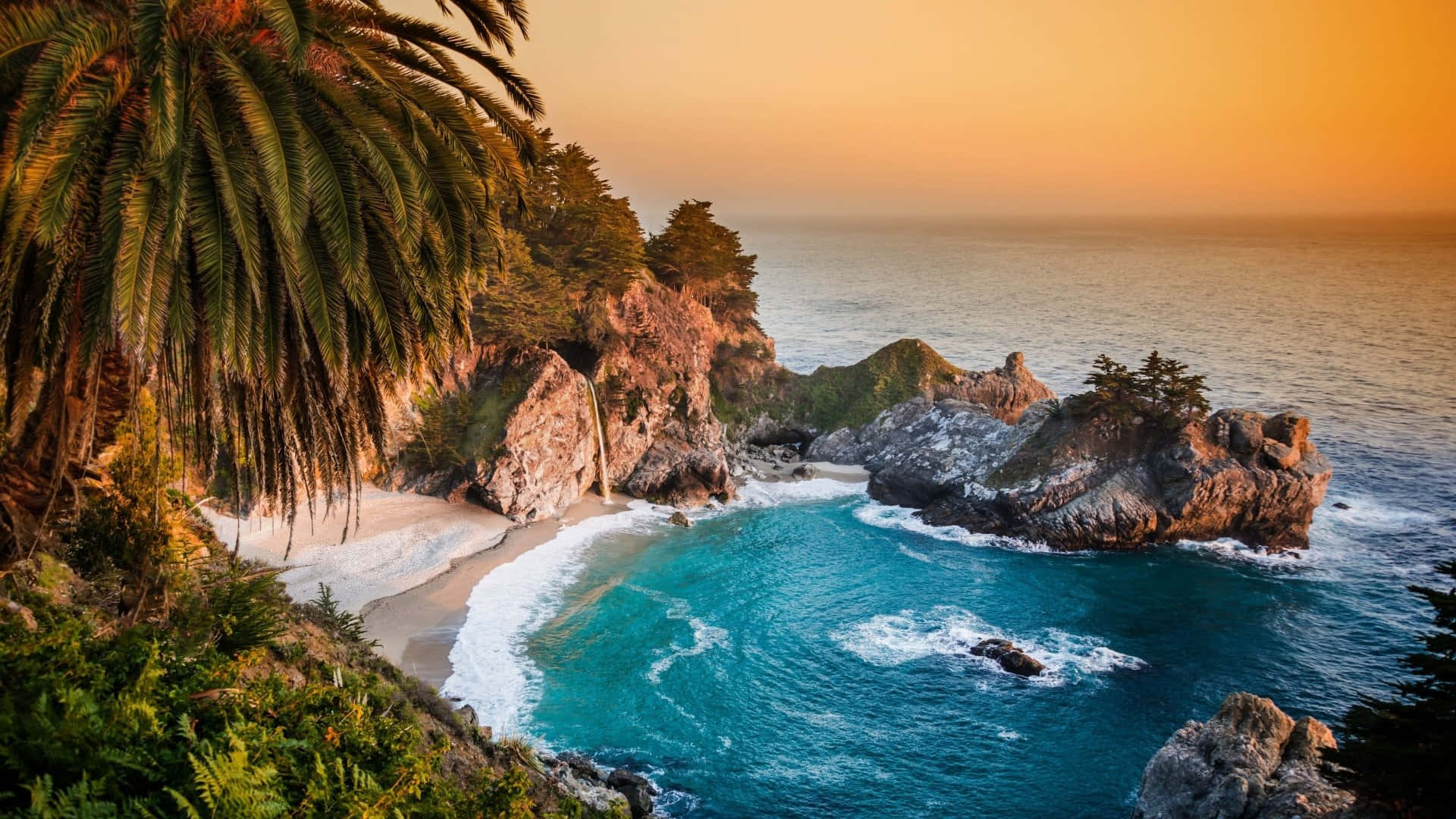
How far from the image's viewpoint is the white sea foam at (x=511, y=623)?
27031 millimetres

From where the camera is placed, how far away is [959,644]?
103ft

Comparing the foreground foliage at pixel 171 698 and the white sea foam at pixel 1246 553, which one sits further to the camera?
the white sea foam at pixel 1246 553

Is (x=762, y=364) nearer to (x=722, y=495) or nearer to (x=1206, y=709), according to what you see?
(x=722, y=495)

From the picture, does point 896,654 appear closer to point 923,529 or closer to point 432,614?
point 923,529

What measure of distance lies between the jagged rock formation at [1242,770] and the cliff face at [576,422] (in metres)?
30.0

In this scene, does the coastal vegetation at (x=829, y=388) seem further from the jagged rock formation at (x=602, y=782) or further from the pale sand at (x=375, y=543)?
the jagged rock formation at (x=602, y=782)

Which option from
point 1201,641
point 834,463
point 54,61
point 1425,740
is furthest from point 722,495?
point 54,61

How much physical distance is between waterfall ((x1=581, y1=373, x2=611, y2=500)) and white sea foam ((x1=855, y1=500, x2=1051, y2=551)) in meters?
14.1

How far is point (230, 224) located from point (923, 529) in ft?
131

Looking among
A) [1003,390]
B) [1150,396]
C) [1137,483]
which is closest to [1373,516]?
[1137,483]

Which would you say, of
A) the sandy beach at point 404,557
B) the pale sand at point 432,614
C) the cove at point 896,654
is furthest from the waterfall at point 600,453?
the pale sand at point 432,614

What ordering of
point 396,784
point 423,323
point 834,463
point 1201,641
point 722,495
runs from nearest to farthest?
point 396,784
point 423,323
point 1201,641
point 722,495
point 834,463

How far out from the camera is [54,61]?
699 cm

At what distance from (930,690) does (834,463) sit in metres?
28.4
